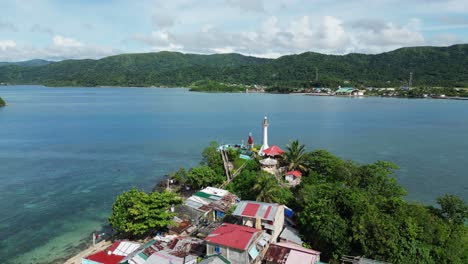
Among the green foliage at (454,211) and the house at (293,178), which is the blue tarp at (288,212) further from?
the green foliage at (454,211)

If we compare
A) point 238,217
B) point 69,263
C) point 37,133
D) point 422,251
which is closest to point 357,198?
point 422,251

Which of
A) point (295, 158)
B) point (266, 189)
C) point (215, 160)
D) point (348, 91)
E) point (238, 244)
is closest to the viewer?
point (238, 244)

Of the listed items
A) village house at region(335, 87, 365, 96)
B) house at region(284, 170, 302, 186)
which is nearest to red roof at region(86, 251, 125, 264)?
house at region(284, 170, 302, 186)

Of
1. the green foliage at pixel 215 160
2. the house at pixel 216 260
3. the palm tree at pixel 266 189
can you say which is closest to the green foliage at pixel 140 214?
the palm tree at pixel 266 189

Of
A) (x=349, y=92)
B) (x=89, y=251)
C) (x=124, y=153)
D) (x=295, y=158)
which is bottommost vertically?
(x=89, y=251)

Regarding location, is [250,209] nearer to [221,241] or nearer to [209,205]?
[221,241]

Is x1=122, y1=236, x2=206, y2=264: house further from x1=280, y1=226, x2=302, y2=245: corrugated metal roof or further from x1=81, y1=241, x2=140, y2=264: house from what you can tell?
x1=280, y1=226, x2=302, y2=245: corrugated metal roof

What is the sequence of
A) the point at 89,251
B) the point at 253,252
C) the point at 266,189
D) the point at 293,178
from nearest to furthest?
the point at 253,252
the point at 89,251
the point at 266,189
the point at 293,178

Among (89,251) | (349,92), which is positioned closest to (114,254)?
(89,251)
